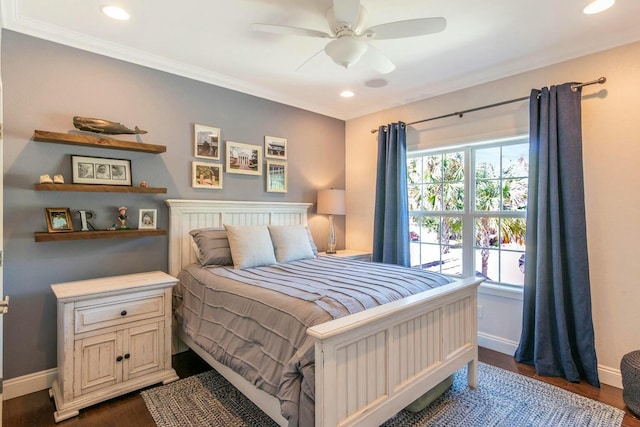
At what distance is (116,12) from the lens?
7.13ft

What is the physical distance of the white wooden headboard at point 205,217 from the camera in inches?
115

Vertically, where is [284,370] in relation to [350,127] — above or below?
below

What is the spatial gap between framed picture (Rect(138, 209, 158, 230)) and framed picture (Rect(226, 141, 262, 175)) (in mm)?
833

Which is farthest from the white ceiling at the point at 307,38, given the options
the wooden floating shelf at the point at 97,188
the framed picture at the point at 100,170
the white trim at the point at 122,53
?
the wooden floating shelf at the point at 97,188

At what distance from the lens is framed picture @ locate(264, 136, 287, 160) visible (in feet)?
11.9

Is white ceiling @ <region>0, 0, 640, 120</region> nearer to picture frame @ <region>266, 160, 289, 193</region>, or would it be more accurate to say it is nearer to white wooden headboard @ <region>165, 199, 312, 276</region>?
picture frame @ <region>266, 160, 289, 193</region>

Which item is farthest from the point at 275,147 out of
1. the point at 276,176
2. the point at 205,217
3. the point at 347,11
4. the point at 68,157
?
the point at 347,11

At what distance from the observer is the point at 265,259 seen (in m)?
2.87

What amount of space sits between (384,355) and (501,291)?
1.91 metres

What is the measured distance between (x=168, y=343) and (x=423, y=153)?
307 cm

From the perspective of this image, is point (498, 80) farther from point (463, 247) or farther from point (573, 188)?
point (463, 247)

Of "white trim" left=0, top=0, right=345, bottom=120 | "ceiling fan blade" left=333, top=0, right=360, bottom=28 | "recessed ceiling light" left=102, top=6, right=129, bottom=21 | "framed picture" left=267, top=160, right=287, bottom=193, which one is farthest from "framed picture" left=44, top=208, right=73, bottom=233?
"ceiling fan blade" left=333, top=0, right=360, bottom=28

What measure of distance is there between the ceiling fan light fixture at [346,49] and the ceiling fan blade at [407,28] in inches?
3.0

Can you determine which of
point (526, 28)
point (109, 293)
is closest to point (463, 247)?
point (526, 28)
